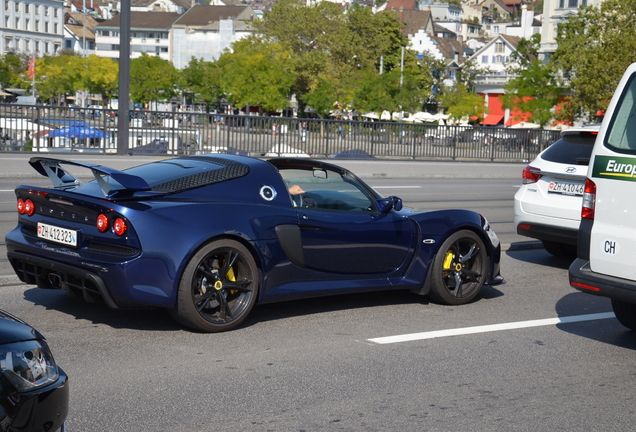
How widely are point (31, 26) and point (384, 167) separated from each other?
13105 cm

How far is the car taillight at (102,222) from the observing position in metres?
5.70

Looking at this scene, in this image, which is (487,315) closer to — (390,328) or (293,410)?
(390,328)

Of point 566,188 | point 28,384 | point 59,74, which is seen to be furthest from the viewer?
point 59,74

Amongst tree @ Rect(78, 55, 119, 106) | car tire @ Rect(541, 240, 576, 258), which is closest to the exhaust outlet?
car tire @ Rect(541, 240, 576, 258)

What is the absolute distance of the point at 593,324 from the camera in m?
6.95

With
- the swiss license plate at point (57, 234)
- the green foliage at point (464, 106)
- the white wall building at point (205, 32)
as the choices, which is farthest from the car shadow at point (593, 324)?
the white wall building at point (205, 32)

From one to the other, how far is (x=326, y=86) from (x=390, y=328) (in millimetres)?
66047

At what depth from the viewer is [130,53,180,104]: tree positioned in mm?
81625

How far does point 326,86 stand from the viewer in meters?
71.5

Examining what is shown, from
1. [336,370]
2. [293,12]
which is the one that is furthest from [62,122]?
[293,12]

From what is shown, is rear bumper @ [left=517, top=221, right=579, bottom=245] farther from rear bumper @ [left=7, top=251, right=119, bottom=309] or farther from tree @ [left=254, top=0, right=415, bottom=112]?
tree @ [left=254, top=0, right=415, bottom=112]

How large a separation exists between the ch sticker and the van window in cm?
64

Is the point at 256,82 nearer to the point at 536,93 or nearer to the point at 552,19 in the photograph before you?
the point at 536,93

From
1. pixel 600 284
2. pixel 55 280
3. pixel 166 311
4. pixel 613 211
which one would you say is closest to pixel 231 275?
pixel 166 311
